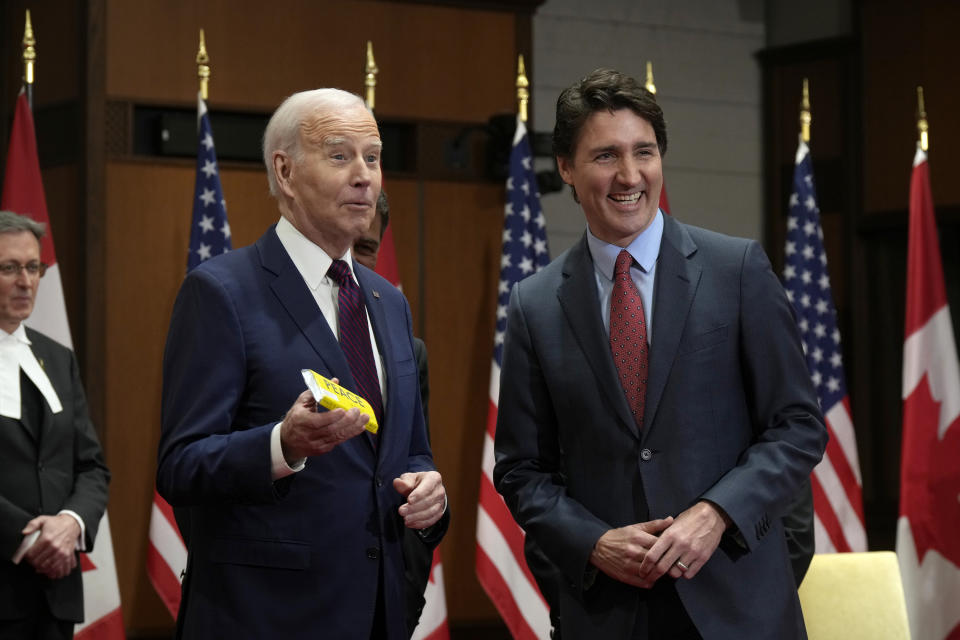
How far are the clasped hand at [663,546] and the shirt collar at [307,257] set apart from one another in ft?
2.23

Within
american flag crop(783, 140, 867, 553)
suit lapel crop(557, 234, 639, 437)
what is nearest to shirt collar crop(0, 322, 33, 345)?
suit lapel crop(557, 234, 639, 437)

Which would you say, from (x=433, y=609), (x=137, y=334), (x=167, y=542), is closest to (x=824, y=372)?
(x=433, y=609)

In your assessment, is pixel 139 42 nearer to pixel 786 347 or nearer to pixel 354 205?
pixel 354 205

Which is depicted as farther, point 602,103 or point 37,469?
point 37,469

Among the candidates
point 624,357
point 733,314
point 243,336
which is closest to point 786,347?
point 733,314

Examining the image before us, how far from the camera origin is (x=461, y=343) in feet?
18.0

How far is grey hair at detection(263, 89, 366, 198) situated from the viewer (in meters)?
2.09

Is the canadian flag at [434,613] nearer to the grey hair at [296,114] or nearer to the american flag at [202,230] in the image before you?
the american flag at [202,230]

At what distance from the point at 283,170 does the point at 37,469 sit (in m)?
1.79

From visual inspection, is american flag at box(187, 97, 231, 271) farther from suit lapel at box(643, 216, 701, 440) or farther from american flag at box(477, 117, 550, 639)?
suit lapel at box(643, 216, 701, 440)

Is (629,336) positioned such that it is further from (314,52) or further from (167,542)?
(314,52)

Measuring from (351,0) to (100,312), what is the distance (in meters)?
1.81

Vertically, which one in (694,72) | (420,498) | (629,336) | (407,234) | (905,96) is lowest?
(420,498)

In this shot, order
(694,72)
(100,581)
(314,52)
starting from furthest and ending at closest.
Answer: (694,72) < (314,52) < (100,581)
